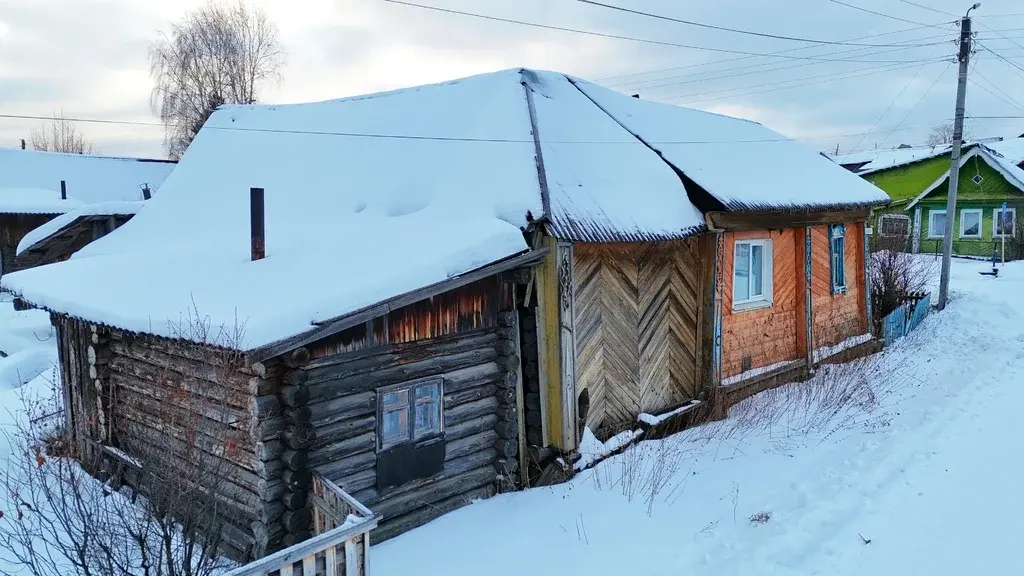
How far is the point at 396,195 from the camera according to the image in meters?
9.13

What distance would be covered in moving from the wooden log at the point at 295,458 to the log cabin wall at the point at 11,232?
805 inches

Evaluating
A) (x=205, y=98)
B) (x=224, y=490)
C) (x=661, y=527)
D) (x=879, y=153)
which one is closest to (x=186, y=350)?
(x=224, y=490)

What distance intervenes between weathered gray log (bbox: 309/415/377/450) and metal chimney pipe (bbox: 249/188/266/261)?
7.70ft

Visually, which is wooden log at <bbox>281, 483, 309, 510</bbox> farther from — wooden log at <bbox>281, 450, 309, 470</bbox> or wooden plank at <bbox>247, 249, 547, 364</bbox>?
wooden plank at <bbox>247, 249, 547, 364</bbox>

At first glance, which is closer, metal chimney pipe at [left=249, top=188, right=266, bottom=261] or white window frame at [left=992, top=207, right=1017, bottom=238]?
metal chimney pipe at [left=249, top=188, right=266, bottom=261]

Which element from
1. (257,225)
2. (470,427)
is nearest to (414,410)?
(470,427)

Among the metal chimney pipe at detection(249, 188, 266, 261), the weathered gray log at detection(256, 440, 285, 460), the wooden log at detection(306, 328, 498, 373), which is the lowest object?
the weathered gray log at detection(256, 440, 285, 460)

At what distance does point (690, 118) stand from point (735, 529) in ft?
30.6

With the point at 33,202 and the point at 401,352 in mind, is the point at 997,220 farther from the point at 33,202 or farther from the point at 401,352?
the point at 33,202

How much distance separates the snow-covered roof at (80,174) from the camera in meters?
24.0

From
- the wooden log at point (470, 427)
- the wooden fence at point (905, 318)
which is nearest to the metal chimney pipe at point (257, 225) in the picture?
the wooden log at point (470, 427)

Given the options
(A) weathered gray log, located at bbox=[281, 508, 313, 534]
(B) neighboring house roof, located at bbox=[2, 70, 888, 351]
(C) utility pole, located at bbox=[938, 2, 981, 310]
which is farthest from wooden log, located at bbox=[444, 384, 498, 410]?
(C) utility pole, located at bbox=[938, 2, 981, 310]

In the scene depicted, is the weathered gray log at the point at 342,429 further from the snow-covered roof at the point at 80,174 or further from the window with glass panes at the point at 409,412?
the snow-covered roof at the point at 80,174

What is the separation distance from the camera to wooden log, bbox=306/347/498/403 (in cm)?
609
